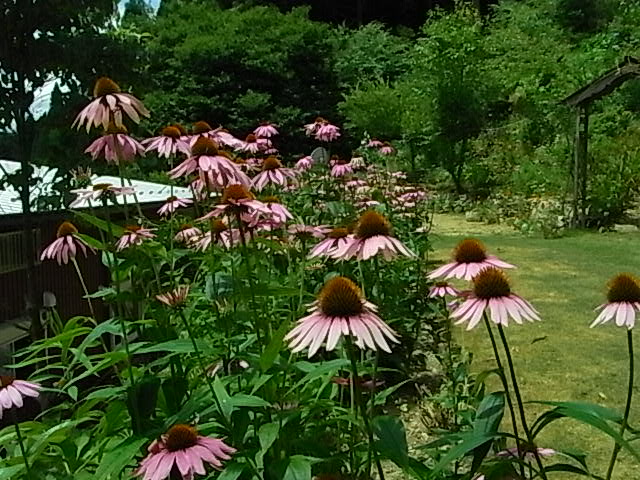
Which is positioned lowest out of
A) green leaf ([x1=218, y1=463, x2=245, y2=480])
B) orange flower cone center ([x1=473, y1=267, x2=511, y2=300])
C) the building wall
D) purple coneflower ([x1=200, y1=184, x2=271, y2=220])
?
the building wall

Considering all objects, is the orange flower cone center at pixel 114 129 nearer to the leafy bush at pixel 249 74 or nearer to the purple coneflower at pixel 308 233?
the purple coneflower at pixel 308 233

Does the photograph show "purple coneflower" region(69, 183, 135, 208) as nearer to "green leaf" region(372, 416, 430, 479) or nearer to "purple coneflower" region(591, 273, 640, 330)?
"green leaf" region(372, 416, 430, 479)

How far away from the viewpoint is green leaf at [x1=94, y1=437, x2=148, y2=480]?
36.3 inches

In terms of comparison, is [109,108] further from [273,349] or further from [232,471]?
[232,471]

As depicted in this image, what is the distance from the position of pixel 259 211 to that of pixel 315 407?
11.1 inches

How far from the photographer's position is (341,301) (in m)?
0.82

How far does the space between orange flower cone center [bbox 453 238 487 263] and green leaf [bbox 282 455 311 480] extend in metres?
0.29

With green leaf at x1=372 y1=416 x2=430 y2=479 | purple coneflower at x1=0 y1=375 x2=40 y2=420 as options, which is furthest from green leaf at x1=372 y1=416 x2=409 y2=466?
purple coneflower at x1=0 y1=375 x2=40 y2=420

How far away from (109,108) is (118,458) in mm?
447

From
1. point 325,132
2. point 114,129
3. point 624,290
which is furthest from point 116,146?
point 325,132

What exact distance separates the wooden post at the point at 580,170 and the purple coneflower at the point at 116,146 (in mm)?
5830

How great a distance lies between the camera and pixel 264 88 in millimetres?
10750

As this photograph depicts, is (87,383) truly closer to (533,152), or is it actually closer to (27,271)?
(27,271)

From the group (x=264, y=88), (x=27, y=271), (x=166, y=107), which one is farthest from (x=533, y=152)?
(x=27, y=271)
